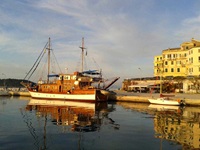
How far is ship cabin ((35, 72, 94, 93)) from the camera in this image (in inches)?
2430

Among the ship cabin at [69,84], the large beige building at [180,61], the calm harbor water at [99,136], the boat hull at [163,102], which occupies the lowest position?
the calm harbor water at [99,136]

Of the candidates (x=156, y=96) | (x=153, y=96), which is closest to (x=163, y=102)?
(x=156, y=96)

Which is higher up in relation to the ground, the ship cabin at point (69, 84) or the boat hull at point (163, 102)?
the ship cabin at point (69, 84)

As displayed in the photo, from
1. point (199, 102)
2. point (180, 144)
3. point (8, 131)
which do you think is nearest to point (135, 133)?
point (180, 144)

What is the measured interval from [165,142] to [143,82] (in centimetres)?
6546

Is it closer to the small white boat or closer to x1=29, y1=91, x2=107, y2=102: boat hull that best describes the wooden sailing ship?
x1=29, y1=91, x2=107, y2=102: boat hull

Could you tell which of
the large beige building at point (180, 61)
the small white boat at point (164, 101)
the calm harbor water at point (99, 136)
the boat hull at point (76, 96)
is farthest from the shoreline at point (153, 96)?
the calm harbor water at point (99, 136)

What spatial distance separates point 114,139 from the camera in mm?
19672

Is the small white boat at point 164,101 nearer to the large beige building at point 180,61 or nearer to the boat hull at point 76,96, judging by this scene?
the boat hull at point 76,96

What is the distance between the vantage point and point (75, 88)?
2440 inches

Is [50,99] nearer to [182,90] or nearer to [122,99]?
[122,99]

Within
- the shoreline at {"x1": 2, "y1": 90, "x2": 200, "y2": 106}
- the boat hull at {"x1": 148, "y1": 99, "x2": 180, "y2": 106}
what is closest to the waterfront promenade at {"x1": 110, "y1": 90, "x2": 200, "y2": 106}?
the shoreline at {"x1": 2, "y1": 90, "x2": 200, "y2": 106}

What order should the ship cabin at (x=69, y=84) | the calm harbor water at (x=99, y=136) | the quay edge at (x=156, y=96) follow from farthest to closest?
the ship cabin at (x=69, y=84), the quay edge at (x=156, y=96), the calm harbor water at (x=99, y=136)

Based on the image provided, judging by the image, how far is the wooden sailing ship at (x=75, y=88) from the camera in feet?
192
